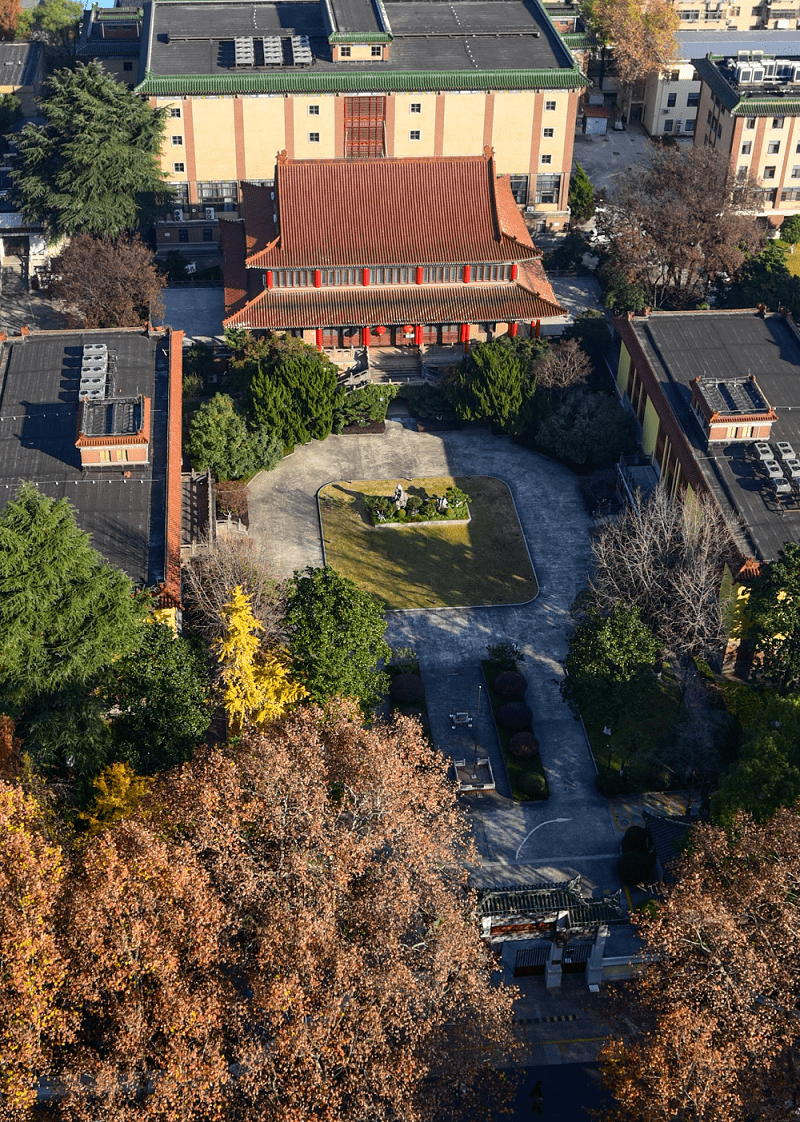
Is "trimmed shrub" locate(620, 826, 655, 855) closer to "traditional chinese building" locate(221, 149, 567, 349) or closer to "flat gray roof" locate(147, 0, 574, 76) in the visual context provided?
"traditional chinese building" locate(221, 149, 567, 349)

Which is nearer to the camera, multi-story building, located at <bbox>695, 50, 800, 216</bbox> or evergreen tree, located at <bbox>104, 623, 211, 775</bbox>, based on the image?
evergreen tree, located at <bbox>104, 623, 211, 775</bbox>

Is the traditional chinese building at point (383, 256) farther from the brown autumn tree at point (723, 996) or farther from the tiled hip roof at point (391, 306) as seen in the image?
the brown autumn tree at point (723, 996)

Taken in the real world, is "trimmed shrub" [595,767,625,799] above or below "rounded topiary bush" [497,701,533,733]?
below

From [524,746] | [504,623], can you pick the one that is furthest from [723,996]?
[504,623]

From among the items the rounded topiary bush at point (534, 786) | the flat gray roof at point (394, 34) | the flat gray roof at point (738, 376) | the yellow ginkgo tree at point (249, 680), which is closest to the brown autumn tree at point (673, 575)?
the flat gray roof at point (738, 376)

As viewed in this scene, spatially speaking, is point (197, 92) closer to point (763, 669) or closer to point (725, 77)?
point (725, 77)

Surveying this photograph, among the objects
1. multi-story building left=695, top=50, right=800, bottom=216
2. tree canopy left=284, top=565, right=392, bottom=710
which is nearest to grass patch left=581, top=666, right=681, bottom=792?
tree canopy left=284, top=565, right=392, bottom=710
